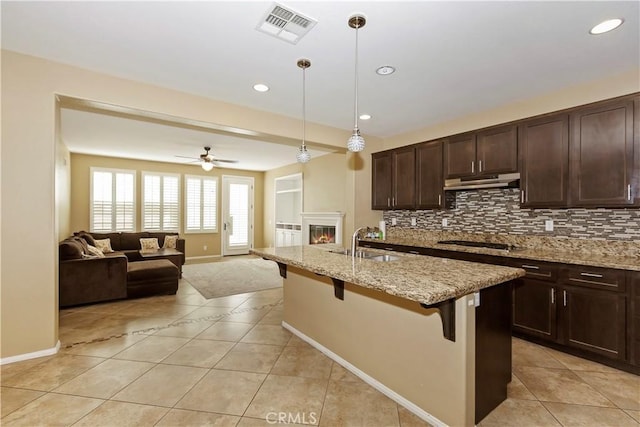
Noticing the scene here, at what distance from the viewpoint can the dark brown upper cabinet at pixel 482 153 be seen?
3377 mm

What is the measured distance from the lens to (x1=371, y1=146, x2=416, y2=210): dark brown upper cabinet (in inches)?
178

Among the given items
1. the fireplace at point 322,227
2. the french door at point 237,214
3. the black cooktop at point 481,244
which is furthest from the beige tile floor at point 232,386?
the french door at point 237,214

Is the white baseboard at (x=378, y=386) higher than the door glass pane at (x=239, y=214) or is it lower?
lower

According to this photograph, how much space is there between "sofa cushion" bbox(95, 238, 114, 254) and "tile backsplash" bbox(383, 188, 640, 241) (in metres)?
5.95

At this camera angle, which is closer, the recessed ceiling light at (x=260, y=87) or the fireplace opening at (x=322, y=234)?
the recessed ceiling light at (x=260, y=87)

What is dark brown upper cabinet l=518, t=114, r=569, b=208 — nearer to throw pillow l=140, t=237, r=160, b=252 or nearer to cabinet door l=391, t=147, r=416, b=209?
cabinet door l=391, t=147, r=416, b=209

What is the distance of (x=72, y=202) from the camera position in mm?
6625

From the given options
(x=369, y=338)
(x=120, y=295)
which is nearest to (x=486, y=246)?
(x=369, y=338)

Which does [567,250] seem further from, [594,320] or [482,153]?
[482,153]

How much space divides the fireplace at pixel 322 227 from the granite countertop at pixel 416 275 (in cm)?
349

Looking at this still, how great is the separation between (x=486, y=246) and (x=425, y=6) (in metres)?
2.86

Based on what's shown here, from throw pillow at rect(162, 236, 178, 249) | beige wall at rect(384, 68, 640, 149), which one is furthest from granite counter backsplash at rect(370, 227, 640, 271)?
throw pillow at rect(162, 236, 178, 249)

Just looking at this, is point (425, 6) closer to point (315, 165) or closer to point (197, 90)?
point (197, 90)

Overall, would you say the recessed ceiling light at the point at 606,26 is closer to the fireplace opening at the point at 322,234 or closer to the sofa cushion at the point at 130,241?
the fireplace opening at the point at 322,234
